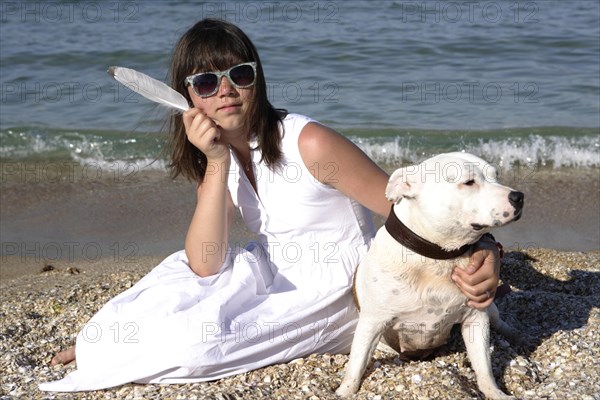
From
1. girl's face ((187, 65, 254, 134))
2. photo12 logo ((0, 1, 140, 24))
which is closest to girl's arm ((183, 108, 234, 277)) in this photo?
girl's face ((187, 65, 254, 134))

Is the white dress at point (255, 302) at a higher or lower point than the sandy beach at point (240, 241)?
higher

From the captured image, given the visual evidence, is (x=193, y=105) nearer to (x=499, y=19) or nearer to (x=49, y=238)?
(x=49, y=238)

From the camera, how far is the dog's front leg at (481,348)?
3.96 metres

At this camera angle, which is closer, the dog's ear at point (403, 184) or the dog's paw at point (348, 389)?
the dog's ear at point (403, 184)

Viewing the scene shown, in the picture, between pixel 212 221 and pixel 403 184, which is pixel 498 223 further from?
pixel 212 221

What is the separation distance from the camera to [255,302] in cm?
448

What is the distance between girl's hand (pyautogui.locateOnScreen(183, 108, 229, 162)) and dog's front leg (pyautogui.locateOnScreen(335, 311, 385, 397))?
1.16 meters

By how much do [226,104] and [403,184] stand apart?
4.07ft

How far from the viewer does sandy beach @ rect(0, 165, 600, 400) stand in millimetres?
4152

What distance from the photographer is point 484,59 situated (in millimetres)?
13102

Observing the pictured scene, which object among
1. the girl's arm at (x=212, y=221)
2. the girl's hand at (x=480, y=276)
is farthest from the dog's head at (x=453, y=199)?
the girl's arm at (x=212, y=221)

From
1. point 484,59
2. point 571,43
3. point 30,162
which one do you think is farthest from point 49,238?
point 571,43

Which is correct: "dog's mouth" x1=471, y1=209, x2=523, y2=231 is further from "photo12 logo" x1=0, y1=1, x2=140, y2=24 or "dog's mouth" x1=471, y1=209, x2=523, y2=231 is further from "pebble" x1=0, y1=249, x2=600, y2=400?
"photo12 logo" x1=0, y1=1, x2=140, y2=24

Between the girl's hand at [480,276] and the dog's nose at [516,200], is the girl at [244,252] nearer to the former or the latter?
the girl's hand at [480,276]
